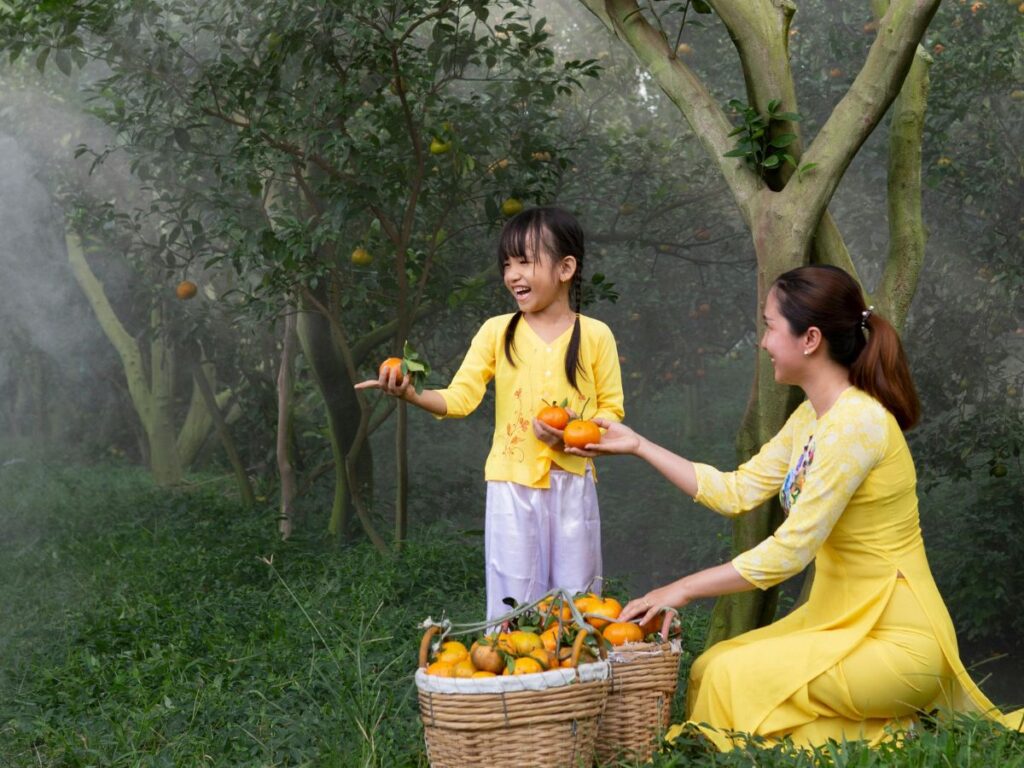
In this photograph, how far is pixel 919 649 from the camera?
270cm

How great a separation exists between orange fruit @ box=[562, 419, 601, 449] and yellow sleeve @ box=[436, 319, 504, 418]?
1.03ft

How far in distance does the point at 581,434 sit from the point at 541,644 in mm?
614

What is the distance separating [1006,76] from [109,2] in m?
4.07

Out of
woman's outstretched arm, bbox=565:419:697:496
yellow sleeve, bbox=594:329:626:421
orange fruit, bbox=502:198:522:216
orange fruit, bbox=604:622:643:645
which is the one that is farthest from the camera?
orange fruit, bbox=502:198:522:216

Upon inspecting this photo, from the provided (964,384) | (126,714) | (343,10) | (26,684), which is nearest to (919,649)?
(126,714)

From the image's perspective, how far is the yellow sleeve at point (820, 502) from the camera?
2.67m

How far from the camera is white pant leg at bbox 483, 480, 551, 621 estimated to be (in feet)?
11.0

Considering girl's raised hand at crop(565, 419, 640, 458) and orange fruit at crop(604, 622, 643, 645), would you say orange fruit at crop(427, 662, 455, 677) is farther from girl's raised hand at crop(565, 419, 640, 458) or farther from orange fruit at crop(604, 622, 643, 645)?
girl's raised hand at crop(565, 419, 640, 458)

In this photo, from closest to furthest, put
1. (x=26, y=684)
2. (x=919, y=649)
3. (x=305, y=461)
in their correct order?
(x=919, y=649) → (x=26, y=684) → (x=305, y=461)

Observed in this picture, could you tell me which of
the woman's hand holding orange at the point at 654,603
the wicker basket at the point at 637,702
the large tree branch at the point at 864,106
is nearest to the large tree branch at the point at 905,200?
the large tree branch at the point at 864,106

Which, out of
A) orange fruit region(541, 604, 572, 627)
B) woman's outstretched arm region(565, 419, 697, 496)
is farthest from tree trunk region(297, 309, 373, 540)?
orange fruit region(541, 604, 572, 627)

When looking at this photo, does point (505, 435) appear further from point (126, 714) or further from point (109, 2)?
point (109, 2)

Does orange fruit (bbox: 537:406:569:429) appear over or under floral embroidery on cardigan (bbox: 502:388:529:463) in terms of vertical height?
over

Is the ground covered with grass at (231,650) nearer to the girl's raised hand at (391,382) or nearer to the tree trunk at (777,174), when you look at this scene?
the girl's raised hand at (391,382)
